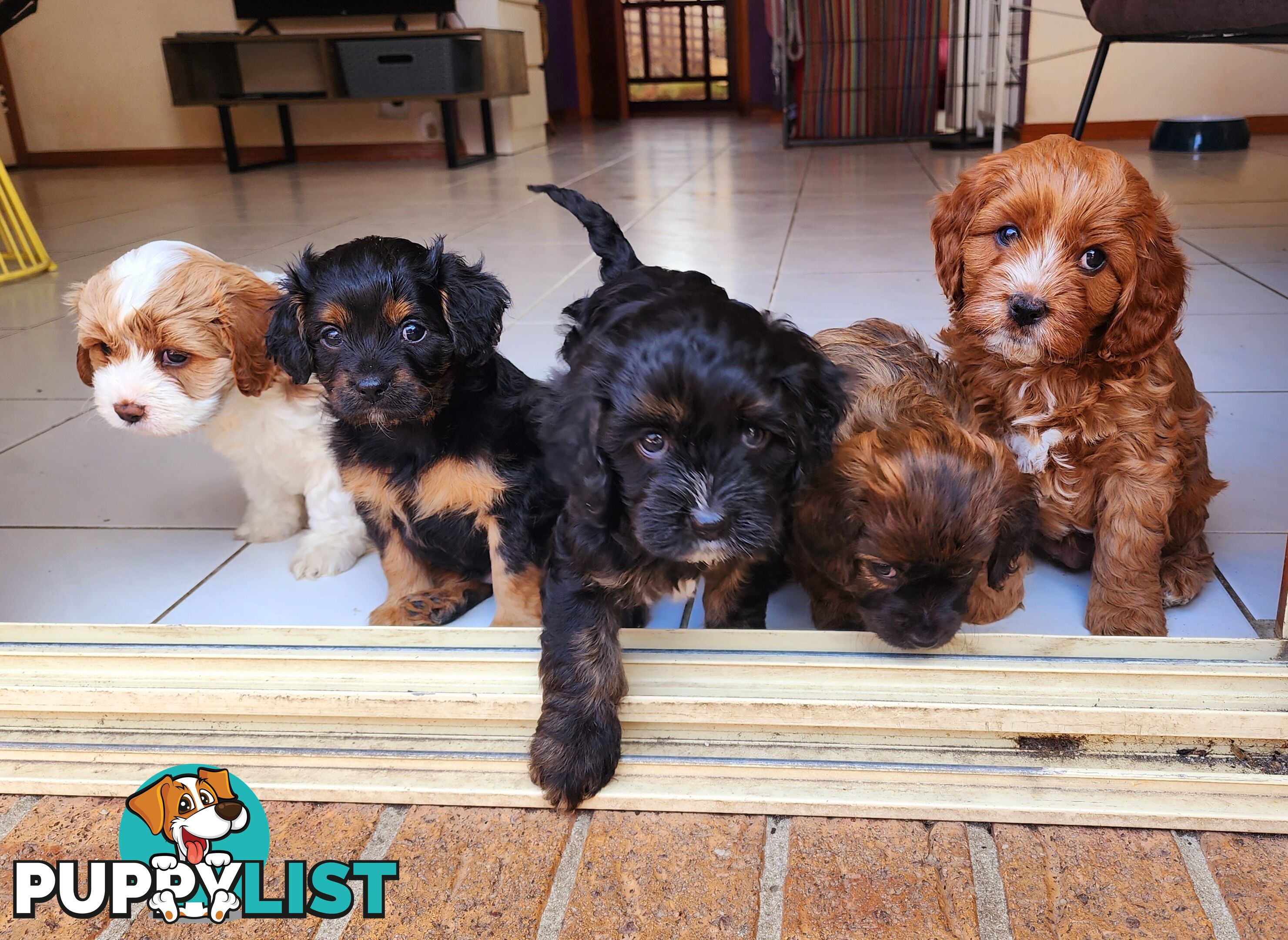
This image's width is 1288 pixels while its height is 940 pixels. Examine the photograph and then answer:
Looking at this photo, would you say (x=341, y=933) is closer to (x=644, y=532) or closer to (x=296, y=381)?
(x=644, y=532)

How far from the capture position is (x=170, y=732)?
1902 mm

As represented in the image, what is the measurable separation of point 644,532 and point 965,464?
62 centimetres

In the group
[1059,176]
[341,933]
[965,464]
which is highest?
[1059,176]

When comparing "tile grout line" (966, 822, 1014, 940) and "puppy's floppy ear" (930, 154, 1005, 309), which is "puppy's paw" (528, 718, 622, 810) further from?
"puppy's floppy ear" (930, 154, 1005, 309)

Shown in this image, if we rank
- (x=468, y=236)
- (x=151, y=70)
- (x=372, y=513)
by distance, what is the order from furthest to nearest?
(x=151, y=70) < (x=468, y=236) < (x=372, y=513)

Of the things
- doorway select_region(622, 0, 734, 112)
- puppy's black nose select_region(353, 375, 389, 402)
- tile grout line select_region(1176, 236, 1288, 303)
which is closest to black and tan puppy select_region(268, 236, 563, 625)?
puppy's black nose select_region(353, 375, 389, 402)

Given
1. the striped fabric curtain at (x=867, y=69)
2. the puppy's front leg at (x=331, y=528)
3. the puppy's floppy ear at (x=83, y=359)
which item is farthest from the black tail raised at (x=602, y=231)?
the striped fabric curtain at (x=867, y=69)

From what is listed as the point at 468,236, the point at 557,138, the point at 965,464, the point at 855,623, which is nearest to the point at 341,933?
the point at 855,623

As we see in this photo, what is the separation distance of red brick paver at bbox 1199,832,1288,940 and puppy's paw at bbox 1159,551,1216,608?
65 cm

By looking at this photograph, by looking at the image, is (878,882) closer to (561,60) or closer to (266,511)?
(266,511)

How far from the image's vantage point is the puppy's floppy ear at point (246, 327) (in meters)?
2.29

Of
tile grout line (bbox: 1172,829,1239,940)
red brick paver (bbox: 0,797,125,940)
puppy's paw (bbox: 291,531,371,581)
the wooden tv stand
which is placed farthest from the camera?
the wooden tv stand

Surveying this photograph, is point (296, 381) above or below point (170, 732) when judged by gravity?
above

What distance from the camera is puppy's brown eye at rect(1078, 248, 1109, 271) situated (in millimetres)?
1943
